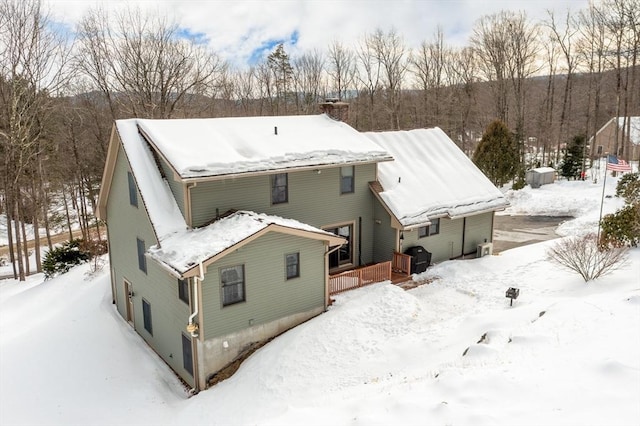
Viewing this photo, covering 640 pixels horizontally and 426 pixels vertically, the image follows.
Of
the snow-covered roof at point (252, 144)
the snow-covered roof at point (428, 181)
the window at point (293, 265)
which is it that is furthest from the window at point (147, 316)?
the snow-covered roof at point (428, 181)

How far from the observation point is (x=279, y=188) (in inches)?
599

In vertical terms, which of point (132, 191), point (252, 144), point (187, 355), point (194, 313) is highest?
point (252, 144)

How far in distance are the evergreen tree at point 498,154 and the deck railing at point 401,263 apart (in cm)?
2212

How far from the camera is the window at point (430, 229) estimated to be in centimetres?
1847

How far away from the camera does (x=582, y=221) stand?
26.4 m

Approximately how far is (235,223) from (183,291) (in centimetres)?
237

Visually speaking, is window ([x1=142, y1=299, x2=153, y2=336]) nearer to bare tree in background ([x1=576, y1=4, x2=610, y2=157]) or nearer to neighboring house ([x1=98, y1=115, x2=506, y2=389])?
neighboring house ([x1=98, y1=115, x2=506, y2=389])

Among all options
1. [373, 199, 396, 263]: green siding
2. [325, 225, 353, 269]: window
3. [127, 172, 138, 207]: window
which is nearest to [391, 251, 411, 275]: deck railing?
[373, 199, 396, 263]: green siding

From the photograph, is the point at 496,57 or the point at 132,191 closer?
the point at 132,191

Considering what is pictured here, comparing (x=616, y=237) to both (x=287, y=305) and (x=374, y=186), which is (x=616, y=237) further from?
(x=287, y=305)

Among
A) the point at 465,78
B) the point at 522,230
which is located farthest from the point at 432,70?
the point at 522,230

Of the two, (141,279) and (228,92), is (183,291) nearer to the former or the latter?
(141,279)

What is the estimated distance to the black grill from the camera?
57.8ft

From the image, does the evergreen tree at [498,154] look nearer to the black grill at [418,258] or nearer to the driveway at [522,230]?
the driveway at [522,230]
